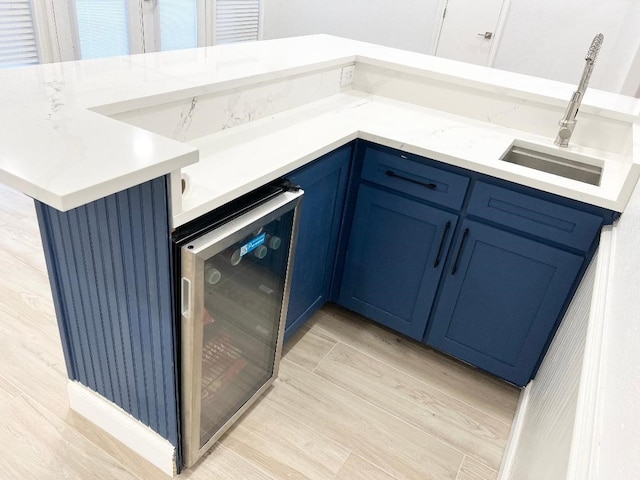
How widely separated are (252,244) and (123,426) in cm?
80

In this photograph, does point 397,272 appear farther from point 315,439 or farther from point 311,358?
point 315,439

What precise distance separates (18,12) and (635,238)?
3398 mm

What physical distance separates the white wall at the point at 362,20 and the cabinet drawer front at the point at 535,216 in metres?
3.02

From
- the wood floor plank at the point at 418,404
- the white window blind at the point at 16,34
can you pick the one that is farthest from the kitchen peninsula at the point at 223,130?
the white window blind at the point at 16,34

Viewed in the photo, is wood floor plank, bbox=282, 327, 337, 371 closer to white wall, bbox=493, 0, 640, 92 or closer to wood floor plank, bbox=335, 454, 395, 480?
wood floor plank, bbox=335, 454, 395, 480

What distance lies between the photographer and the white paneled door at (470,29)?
13.1 ft

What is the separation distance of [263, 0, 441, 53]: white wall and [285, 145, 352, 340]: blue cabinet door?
9.59 ft

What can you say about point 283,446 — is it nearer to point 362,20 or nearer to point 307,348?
point 307,348

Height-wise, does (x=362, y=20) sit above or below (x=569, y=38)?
below

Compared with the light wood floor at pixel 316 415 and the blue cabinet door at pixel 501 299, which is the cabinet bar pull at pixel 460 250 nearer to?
the blue cabinet door at pixel 501 299

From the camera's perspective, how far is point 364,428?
1.83 metres

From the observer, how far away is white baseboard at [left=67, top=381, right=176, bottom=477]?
155cm

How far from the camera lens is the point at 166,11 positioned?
388 centimetres

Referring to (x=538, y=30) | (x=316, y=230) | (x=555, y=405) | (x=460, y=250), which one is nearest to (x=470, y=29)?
(x=538, y=30)
